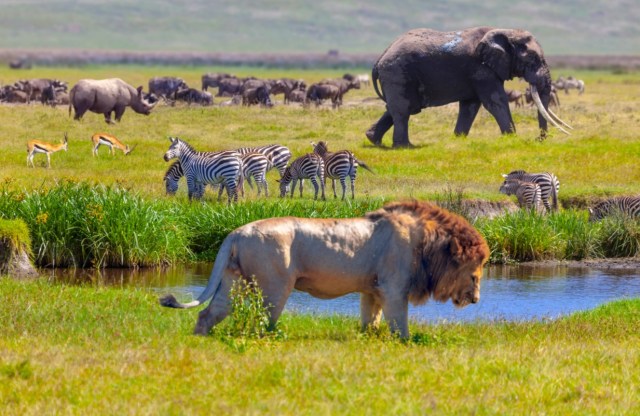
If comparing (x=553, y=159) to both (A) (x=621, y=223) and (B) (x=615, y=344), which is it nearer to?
(A) (x=621, y=223)

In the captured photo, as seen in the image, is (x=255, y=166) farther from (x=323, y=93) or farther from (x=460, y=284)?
(x=323, y=93)

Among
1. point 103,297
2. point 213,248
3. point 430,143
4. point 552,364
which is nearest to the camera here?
point 552,364

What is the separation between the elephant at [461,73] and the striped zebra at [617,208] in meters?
12.0

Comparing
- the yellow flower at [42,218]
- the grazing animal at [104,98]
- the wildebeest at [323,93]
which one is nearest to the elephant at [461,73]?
the grazing animal at [104,98]

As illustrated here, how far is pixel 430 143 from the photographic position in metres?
35.0

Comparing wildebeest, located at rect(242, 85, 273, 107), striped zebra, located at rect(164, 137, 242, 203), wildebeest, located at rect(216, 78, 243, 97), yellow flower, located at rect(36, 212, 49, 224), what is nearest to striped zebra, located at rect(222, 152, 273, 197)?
striped zebra, located at rect(164, 137, 242, 203)

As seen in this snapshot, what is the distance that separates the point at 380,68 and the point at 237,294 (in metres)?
25.9

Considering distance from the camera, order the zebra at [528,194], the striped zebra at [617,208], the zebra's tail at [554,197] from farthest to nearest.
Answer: the zebra's tail at [554,197]
the zebra at [528,194]
the striped zebra at [617,208]

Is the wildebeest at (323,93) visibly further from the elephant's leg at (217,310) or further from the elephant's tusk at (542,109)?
the elephant's leg at (217,310)

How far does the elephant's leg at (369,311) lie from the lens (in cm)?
1166

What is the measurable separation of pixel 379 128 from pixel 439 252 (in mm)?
24825

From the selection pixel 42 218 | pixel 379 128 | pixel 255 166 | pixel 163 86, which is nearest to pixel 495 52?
pixel 379 128

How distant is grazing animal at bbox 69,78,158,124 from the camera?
156 ft

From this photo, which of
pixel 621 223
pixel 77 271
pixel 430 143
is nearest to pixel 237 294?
pixel 77 271
